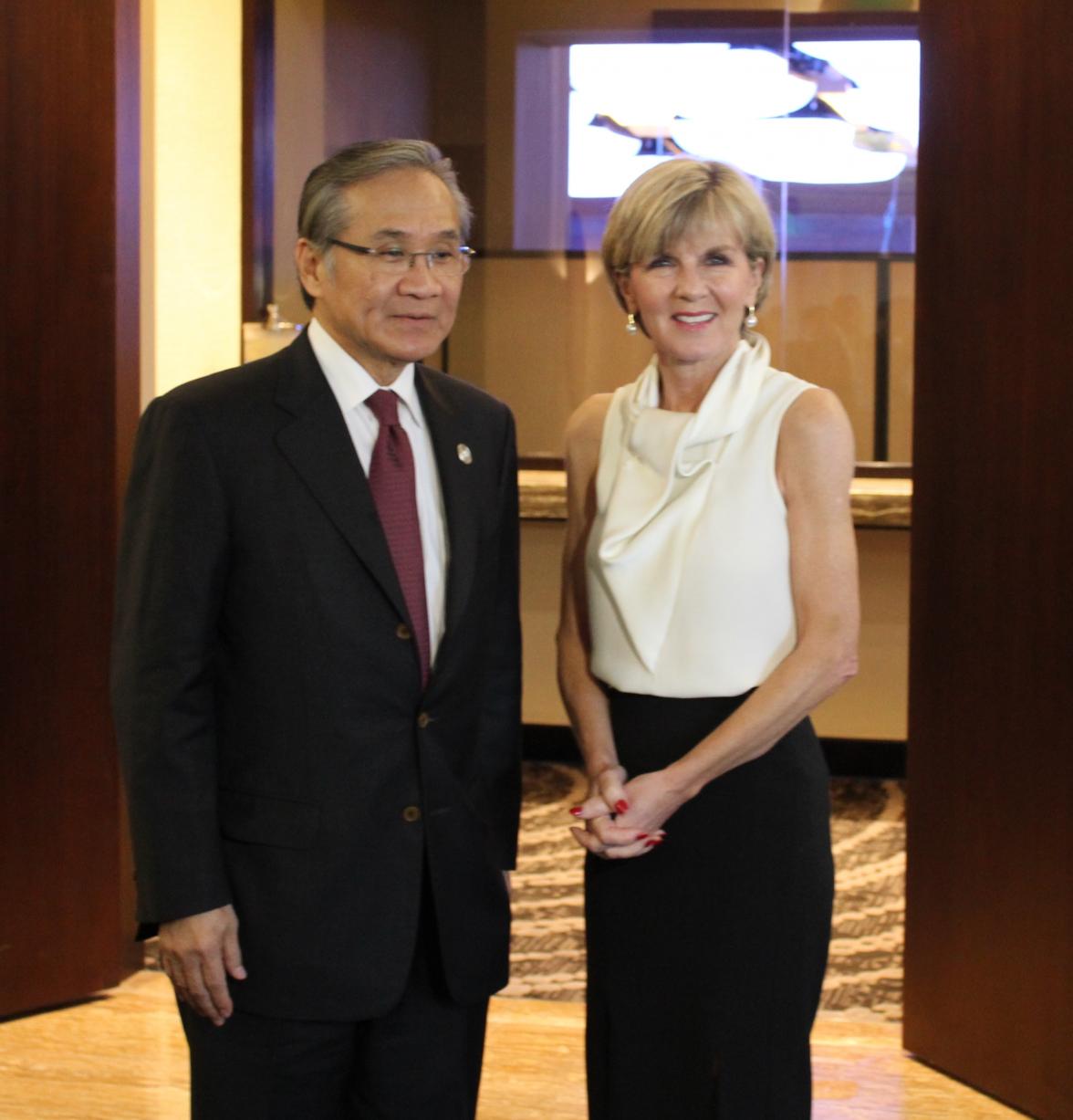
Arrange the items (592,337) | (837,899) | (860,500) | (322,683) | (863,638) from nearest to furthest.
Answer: (322,683)
(837,899)
(860,500)
(863,638)
(592,337)

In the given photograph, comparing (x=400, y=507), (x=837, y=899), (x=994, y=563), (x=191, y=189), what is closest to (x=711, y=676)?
(x=400, y=507)

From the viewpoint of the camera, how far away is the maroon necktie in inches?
72.4

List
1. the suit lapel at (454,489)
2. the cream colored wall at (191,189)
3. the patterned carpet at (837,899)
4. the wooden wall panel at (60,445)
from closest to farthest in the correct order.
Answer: the suit lapel at (454,489) → the wooden wall panel at (60,445) → the patterned carpet at (837,899) → the cream colored wall at (191,189)

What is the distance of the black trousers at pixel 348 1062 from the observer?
6.10 feet

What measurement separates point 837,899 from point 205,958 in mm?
2901

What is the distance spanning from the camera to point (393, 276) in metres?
1.82

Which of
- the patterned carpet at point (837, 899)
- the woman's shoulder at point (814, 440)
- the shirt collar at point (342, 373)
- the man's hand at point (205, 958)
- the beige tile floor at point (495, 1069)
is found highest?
the shirt collar at point (342, 373)

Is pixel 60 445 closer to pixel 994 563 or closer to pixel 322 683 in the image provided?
pixel 322 683

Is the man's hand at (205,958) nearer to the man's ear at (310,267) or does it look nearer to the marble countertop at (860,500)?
the man's ear at (310,267)

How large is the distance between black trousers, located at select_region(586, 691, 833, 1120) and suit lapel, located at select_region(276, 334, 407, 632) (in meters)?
0.41

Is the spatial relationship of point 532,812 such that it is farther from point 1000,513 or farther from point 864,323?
point 1000,513

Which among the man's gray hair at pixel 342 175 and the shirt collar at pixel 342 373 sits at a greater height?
the man's gray hair at pixel 342 175

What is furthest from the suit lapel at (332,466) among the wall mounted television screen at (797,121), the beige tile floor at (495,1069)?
the wall mounted television screen at (797,121)

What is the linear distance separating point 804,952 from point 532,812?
3.44 metres
